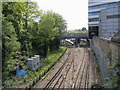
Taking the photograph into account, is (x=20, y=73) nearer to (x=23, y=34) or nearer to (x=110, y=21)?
(x=23, y=34)

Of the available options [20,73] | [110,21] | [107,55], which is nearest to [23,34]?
[20,73]

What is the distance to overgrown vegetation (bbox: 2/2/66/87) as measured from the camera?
9.51 meters

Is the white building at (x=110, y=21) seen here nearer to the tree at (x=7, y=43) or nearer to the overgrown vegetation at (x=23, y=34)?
the overgrown vegetation at (x=23, y=34)

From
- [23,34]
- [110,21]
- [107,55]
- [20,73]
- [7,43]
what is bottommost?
Answer: [20,73]

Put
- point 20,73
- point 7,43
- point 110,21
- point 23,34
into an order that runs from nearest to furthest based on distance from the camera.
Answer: point 7,43 < point 20,73 < point 23,34 < point 110,21

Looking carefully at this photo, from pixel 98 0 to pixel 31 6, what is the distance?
34837 millimetres

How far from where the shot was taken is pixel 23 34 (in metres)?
15.1

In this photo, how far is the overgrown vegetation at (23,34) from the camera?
31.2 feet

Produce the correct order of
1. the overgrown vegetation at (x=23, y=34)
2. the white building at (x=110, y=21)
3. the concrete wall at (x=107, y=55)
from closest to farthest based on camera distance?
the concrete wall at (x=107, y=55) < the overgrown vegetation at (x=23, y=34) < the white building at (x=110, y=21)

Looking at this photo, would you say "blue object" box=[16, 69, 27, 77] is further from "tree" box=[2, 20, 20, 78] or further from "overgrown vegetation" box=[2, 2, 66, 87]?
→ "tree" box=[2, 20, 20, 78]

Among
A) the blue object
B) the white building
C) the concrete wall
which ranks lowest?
the blue object

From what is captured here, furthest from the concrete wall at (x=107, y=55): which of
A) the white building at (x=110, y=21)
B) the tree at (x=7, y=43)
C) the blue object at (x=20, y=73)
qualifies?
the white building at (x=110, y=21)

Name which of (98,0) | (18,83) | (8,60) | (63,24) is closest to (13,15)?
(8,60)

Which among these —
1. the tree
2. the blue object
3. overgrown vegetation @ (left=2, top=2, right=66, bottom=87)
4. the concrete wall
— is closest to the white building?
overgrown vegetation @ (left=2, top=2, right=66, bottom=87)
